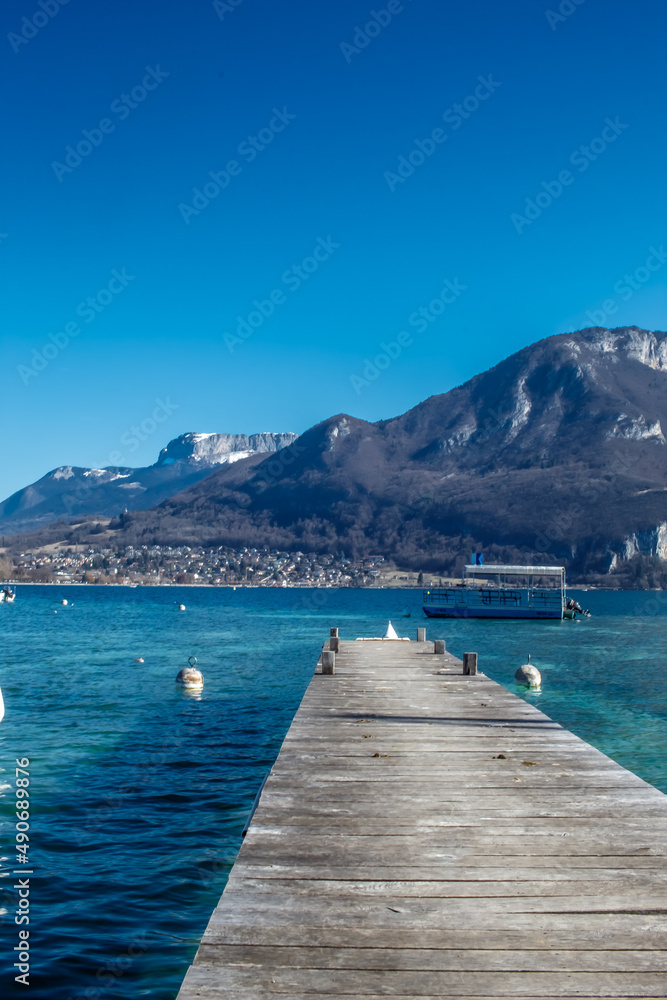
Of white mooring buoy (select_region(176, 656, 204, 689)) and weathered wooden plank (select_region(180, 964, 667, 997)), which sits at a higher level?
weathered wooden plank (select_region(180, 964, 667, 997))

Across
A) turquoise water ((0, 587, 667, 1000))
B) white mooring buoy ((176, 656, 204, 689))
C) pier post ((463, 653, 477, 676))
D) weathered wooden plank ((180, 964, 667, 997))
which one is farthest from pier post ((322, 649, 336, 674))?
weathered wooden plank ((180, 964, 667, 997))

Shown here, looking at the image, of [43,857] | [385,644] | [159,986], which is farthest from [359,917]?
[385,644]

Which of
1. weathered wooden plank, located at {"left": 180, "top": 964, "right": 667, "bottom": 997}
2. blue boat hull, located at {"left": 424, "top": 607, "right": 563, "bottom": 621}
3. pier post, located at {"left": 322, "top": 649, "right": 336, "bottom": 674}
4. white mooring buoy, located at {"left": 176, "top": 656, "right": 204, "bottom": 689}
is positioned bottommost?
Result: blue boat hull, located at {"left": 424, "top": 607, "right": 563, "bottom": 621}

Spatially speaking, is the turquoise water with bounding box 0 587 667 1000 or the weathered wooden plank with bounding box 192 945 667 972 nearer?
the weathered wooden plank with bounding box 192 945 667 972

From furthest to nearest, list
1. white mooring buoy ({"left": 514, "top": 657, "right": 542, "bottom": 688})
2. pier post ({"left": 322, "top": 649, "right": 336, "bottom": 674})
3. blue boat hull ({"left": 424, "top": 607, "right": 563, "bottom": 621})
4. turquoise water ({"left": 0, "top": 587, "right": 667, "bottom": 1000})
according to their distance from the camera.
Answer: blue boat hull ({"left": 424, "top": 607, "right": 563, "bottom": 621}) → white mooring buoy ({"left": 514, "top": 657, "right": 542, "bottom": 688}) → pier post ({"left": 322, "top": 649, "right": 336, "bottom": 674}) → turquoise water ({"left": 0, "top": 587, "right": 667, "bottom": 1000})

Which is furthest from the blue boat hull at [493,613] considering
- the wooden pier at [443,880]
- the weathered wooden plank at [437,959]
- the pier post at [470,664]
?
the weathered wooden plank at [437,959]

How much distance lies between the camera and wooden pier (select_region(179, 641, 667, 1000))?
495 cm

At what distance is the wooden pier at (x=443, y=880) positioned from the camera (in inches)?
195

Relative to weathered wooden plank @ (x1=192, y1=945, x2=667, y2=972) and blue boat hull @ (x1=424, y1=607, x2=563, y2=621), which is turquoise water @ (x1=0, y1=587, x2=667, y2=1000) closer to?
weathered wooden plank @ (x1=192, y1=945, x2=667, y2=972)

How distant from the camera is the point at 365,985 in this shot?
482 centimetres

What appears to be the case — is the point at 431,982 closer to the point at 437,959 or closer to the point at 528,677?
Result: the point at 437,959

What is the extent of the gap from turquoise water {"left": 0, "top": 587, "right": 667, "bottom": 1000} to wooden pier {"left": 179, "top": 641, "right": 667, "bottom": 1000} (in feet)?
8.10

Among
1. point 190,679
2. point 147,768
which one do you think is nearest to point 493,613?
point 190,679

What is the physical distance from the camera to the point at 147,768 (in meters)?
17.9
